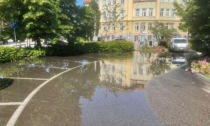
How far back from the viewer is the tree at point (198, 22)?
50.5 ft

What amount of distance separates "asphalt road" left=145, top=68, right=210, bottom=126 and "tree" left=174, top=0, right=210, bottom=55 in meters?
4.99

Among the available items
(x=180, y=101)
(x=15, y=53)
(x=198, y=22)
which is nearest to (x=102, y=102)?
(x=180, y=101)

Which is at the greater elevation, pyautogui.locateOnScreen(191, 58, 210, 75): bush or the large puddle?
A: pyautogui.locateOnScreen(191, 58, 210, 75): bush

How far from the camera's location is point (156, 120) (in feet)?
20.0

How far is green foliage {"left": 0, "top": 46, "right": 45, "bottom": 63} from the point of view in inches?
659

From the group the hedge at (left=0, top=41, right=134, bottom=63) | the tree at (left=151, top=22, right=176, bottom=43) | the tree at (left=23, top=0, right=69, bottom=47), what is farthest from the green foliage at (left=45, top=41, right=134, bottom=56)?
the tree at (left=151, top=22, right=176, bottom=43)

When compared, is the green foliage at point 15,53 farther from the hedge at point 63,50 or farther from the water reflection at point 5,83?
the water reflection at point 5,83

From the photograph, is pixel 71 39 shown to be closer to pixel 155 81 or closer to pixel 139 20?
pixel 155 81

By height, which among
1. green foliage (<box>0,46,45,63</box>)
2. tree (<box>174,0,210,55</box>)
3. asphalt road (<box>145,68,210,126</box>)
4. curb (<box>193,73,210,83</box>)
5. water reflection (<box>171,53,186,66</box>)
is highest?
tree (<box>174,0,210,55</box>)

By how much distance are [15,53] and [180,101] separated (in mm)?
13375

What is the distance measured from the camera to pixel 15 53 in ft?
59.8

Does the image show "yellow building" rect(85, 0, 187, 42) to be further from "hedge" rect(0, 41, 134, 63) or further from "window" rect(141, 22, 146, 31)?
"hedge" rect(0, 41, 134, 63)

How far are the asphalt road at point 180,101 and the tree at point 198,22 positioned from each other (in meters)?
4.99

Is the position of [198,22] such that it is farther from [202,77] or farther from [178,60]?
[178,60]
